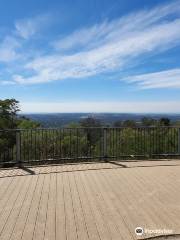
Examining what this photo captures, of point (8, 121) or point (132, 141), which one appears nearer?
point (132, 141)

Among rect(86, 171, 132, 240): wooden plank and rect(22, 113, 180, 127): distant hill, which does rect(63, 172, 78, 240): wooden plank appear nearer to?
rect(86, 171, 132, 240): wooden plank

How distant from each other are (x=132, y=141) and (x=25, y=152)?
4727 millimetres

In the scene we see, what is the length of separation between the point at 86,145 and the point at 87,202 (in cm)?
560

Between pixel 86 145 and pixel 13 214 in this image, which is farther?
pixel 86 145

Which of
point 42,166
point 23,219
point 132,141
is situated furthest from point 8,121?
point 23,219

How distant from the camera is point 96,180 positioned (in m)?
7.76

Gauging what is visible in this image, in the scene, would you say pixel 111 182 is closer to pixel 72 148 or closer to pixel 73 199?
pixel 73 199

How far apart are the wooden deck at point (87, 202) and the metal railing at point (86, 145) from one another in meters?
1.09

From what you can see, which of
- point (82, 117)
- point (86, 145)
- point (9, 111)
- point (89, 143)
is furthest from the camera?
point (82, 117)

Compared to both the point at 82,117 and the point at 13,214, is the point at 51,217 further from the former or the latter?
the point at 82,117

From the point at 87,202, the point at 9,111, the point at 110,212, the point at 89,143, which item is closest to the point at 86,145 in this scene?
the point at 89,143

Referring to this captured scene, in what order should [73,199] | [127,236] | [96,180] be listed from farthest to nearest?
[96,180] → [73,199] → [127,236]

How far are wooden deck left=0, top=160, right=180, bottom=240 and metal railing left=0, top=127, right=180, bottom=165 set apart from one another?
3.57 ft

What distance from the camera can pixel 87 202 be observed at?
19.7ft
